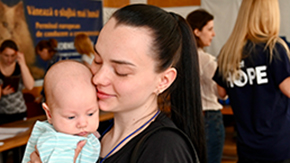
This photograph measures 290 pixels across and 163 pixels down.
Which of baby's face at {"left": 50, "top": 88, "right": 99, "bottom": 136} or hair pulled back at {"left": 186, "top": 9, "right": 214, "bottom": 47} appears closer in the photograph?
baby's face at {"left": 50, "top": 88, "right": 99, "bottom": 136}

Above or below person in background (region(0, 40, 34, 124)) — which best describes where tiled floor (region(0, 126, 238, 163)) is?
below

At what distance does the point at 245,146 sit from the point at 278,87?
1.60ft

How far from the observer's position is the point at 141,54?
1.04 metres

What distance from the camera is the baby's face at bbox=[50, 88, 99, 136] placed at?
1133 millimetres

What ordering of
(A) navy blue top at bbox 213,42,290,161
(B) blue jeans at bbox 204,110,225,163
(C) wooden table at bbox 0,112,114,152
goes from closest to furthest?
(A) navy blue top at bbox 213,42,290,161
(C) wooden table at bbox 0,112,114,152
(B) blue jeans at bbox 204,110,225,163

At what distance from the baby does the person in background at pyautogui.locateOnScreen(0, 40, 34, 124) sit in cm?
271

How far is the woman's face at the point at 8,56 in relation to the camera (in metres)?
3.97

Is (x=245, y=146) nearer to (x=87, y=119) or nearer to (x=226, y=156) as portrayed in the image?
(x=87, y=119)

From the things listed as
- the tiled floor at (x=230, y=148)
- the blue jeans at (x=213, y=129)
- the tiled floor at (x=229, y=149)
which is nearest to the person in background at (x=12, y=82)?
the tiled floor at (x=229, y=149)

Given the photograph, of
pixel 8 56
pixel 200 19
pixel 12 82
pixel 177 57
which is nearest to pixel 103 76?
pixel 177 57

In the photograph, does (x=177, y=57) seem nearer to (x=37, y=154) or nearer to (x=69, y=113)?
(x=69, y=113)

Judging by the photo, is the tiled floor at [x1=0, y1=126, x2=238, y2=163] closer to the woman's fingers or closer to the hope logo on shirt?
the hope logo on shirt

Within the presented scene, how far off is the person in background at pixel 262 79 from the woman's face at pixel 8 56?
8.82ft

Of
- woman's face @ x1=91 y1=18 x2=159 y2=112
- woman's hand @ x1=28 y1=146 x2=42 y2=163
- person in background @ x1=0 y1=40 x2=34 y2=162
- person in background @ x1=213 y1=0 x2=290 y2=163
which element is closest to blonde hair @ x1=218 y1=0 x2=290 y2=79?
person in background @ x1=213 y1=0 x2=290 y2=163
